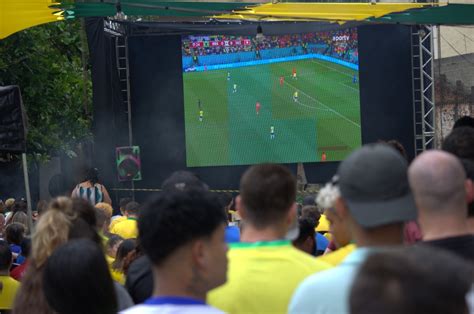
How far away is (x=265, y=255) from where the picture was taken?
12.0ft

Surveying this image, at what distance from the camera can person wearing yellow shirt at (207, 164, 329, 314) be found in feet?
11.8

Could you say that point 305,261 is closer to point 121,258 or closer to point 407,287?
point 407,287

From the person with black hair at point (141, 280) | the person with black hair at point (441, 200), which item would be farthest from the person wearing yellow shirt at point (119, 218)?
the person with black hair at point (441, 200)

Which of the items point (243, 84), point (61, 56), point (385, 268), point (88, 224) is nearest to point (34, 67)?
point (61, 56)

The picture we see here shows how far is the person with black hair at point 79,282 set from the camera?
137 inches

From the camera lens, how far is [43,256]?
4055 mm

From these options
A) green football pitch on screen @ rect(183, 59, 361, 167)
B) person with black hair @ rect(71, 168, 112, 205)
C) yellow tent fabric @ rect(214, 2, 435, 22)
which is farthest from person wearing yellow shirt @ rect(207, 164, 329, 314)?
green football pitch on screen @ rect(183, 59, 361, 167)

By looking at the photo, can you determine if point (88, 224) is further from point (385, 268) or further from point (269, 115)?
point (269, 115)

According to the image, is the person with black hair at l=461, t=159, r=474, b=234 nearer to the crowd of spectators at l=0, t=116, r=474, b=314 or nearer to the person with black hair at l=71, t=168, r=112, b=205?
the crowd of spectators at l=0, t=116, r=474, b=314

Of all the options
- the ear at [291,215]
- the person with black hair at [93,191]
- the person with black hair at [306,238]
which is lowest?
the person with black hair at [93,191]

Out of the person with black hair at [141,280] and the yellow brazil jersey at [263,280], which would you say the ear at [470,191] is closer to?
the yellow brazil jersey at [263,280]

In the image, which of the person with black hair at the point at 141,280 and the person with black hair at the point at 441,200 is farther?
the person with black hair at the point at 141,280

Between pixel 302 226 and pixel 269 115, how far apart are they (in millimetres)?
11860

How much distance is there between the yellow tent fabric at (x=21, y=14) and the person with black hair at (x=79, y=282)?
6.41 m
